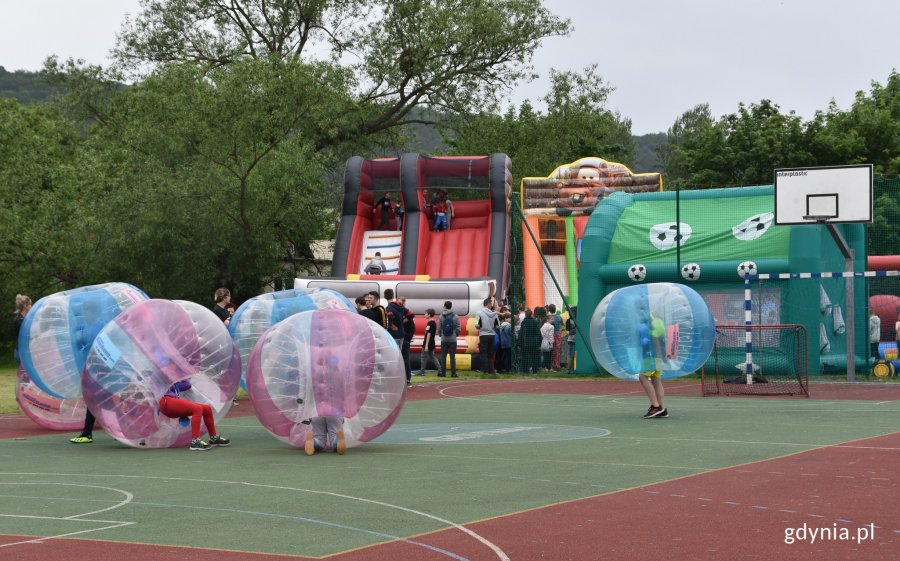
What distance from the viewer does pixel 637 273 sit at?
85.5 ft

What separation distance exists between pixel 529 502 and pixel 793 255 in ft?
54.3

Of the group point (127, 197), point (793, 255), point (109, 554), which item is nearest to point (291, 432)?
point (109, 554)

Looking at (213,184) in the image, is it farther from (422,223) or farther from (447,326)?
(447,326)

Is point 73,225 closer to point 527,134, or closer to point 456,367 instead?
point 456,367

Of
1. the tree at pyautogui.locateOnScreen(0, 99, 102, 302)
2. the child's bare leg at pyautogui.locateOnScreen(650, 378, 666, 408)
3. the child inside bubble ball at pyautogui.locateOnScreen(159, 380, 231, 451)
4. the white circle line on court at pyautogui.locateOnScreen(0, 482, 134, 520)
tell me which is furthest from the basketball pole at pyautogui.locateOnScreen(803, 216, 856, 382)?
the tree at pyautogui.locateOnScreen(0, 99, 102, 302)

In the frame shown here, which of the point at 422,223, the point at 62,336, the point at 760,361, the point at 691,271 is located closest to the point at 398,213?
the point at 422,223

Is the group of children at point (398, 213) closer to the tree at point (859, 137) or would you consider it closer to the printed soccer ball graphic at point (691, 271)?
the printed soccer ball graphic at point (691, 271)

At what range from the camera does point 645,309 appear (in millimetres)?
15852

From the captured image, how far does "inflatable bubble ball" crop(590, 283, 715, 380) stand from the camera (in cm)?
1581

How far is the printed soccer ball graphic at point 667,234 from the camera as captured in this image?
2623cm

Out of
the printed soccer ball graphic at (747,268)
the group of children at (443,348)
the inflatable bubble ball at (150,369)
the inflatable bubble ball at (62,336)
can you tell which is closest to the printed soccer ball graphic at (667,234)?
the printed soccer ball graphic at (747,268)

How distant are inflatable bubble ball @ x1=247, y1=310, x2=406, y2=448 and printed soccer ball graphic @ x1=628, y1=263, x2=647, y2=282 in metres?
13.9

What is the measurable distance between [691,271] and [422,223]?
10.8m

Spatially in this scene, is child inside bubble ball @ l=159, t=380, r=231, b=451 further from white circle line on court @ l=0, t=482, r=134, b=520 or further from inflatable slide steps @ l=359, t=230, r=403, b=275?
inflatable slide steps @ l=359, t=230, r=403, b=275
